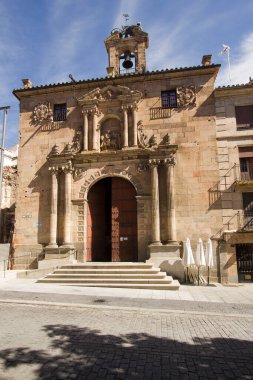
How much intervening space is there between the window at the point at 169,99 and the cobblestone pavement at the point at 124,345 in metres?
12.4

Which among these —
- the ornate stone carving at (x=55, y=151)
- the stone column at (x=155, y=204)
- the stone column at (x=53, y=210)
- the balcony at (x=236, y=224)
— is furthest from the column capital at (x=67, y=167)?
the balcony at (x=236, y=224)

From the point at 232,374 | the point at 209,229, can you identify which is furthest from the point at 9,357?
the point at 209,229

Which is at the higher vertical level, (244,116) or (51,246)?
(244,116)

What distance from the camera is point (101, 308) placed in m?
8.78

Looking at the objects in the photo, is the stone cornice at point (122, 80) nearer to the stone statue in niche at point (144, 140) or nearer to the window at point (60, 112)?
the window at point (60, 112)

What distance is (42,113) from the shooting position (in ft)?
60.5

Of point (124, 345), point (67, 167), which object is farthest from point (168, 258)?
point (124, 345)

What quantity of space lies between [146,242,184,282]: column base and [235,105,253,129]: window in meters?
7.55

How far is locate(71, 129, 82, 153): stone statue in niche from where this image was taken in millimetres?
17484

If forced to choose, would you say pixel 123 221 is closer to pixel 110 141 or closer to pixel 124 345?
pixel 110 141

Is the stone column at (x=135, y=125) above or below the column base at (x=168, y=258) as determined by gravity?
above

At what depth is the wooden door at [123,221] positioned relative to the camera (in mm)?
16375

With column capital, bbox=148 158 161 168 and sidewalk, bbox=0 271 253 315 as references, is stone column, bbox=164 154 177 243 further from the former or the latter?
sidewalk, bbox=0 271 253 315

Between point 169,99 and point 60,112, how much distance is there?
6.85 metres
